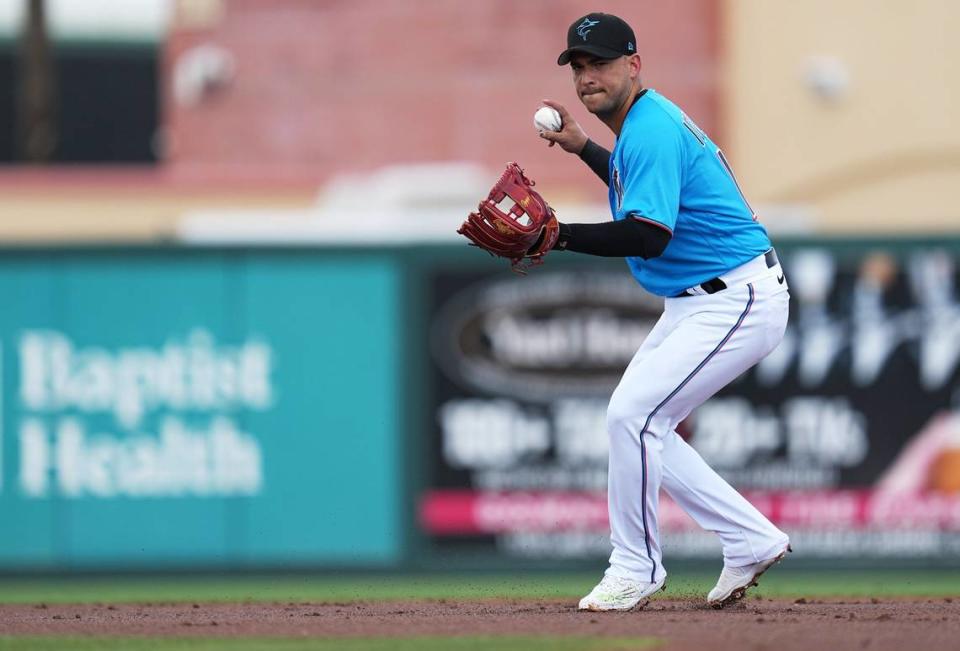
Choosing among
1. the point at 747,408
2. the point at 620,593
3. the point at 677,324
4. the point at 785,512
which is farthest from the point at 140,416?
the point at 677,324

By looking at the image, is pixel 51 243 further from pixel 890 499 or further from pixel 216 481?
pixel 890 499

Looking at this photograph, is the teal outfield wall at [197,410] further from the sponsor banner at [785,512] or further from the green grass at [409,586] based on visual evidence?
the sponsor banner at [785,512]

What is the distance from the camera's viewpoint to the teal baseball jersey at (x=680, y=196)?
6.02 metres

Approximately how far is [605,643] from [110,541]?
5.01m

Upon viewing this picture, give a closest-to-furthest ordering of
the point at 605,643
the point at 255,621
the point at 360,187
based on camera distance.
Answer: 1. the point at 605,643
2. the point at 255,621
3. the point at 360,187

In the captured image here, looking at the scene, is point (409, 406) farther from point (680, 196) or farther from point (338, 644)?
point (338, 644)

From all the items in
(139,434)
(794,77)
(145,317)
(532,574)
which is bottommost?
(532,574)

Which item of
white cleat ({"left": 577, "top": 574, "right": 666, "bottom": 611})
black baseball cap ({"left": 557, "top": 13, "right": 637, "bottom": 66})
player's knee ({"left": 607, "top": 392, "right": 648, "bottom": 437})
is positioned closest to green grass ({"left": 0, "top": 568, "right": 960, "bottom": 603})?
white cleat ({"left": 577, "top": 574, "right": 666, "bottom": 611})

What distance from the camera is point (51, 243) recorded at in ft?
33.3

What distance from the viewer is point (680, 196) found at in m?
6.21

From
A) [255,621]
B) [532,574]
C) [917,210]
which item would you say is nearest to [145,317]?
[532,574]

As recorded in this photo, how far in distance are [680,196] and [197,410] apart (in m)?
4.50

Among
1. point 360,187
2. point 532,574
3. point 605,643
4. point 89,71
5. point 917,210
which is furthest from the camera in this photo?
point 89,71

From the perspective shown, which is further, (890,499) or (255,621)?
(890,499)
